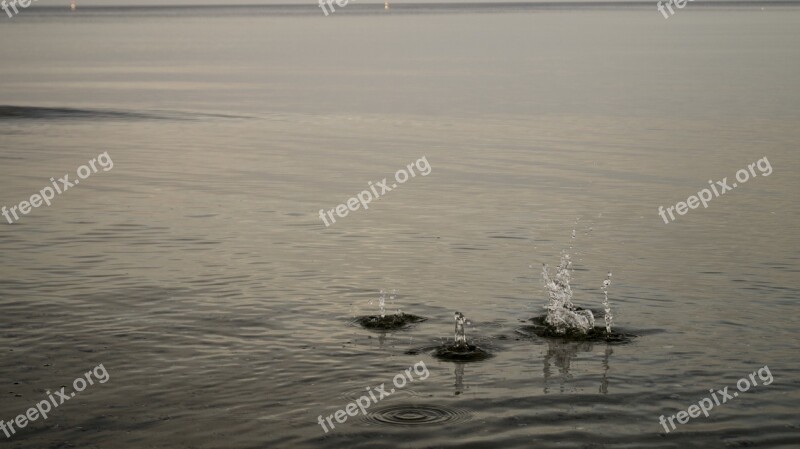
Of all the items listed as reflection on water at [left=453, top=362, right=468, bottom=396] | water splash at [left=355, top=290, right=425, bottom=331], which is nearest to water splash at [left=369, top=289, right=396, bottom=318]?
Answer: water splash at [left=355, top=290, right=425, bottom=331]

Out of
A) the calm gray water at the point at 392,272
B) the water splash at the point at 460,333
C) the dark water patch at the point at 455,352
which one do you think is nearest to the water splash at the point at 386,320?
the calm gray water at the point at 392,272

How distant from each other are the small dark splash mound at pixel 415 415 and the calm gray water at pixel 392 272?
0.19ft

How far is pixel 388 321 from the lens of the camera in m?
18.1

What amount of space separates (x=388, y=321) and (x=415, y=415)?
14.0 feet

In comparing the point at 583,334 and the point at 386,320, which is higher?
the point at 386,320

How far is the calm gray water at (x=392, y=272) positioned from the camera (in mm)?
14062

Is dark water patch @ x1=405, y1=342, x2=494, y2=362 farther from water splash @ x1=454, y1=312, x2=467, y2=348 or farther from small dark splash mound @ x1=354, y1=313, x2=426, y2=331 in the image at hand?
small dark splash mound @ x1=354, y1=313, x2=426, y2=331

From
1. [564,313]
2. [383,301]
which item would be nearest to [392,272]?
[383,301]

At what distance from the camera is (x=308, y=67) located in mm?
88312

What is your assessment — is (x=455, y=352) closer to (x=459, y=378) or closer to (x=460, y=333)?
(x=460, y=333)

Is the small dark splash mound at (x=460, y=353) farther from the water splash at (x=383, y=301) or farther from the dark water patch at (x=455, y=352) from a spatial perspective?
the water splash at (x=383, y=301)

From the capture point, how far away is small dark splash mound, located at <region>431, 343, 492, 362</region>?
1628cm

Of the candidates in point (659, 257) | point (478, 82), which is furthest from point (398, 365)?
point (478, 82)

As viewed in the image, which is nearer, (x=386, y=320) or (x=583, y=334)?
(x=583, y=334)
